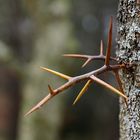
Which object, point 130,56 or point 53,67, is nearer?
point 130,56

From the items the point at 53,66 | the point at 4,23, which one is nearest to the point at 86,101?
the point at 53,66

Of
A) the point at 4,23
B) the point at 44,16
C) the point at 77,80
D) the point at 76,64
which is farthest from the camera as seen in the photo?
the point at 4,23

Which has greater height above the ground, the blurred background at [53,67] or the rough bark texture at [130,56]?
the rough bark texture at [130,56]

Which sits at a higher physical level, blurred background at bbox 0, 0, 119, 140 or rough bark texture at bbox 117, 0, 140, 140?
rough bark texture at bbox 117, 0, 140, 140

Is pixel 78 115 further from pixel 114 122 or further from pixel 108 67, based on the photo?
pixel 108 67

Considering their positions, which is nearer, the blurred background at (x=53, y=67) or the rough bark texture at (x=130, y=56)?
the rough bark texture at (x=130, y=56)
